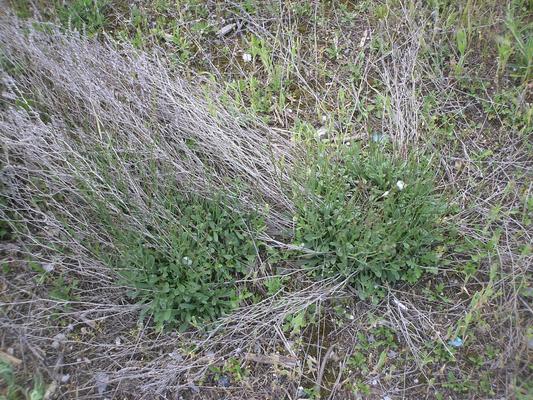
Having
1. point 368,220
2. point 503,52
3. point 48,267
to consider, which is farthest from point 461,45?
point 48,267

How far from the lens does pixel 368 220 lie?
7.57 ft

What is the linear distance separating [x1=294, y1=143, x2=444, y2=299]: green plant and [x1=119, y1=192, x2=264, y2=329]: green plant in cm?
28

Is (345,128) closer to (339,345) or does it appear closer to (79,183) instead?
(339,345)

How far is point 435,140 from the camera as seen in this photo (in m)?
2.70

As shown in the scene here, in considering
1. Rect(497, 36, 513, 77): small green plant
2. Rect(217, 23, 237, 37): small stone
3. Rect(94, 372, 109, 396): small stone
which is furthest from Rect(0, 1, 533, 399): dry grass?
Rect(217, 23, 237, 37): small stone

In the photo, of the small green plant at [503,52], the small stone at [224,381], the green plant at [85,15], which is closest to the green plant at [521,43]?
the small green plant at [503,52]

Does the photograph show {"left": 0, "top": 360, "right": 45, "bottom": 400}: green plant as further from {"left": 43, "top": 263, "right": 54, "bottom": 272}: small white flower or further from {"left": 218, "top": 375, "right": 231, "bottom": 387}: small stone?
{"left": 218, "top": 375, "right": 231, "bottom": 387}: small stone

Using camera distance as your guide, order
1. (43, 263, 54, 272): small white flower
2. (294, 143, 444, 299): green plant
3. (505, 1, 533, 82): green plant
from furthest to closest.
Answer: (505, 1, 533, 82): green plant → (43, 263, 54, 272): small white flower → (294, 143, 444, 299): green plant

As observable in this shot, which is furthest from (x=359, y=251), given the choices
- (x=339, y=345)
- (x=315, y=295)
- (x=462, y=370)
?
(x=462, y=370)

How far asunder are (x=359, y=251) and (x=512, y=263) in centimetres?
65

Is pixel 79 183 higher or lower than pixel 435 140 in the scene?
higher

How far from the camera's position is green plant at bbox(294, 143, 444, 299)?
2.31m

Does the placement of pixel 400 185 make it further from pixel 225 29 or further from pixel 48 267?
pixel 48 267

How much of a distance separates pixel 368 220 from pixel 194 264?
821mm
